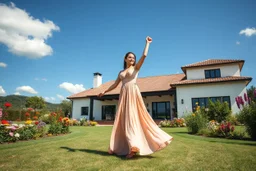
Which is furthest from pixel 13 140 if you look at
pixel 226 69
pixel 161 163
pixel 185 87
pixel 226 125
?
pixel 226 69

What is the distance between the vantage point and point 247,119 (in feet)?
20.3

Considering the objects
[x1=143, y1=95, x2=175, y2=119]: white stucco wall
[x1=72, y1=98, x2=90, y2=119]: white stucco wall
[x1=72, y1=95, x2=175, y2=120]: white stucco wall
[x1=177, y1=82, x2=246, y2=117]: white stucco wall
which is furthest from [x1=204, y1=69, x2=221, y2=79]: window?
[x1=72, y1=98, x2=90, y2=119]: white stucco wall

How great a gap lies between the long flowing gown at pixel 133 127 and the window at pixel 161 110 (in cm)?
1574

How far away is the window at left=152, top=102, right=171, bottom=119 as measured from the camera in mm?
18719

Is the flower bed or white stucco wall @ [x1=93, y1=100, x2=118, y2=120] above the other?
white stucco wall @ [x1=93, y1=100, x2=118, y2=120]

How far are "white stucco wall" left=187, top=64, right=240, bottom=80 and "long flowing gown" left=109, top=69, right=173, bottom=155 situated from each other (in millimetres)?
15209

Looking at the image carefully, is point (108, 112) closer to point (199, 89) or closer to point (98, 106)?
point (98, 106)

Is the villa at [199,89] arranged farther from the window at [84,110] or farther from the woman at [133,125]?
the woman at [133,125]

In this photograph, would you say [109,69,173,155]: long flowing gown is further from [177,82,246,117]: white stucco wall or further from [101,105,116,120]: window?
[101,105,116,120]: window

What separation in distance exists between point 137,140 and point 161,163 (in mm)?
610

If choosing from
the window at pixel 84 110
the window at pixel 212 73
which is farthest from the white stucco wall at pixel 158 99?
the window at pixel 84 110

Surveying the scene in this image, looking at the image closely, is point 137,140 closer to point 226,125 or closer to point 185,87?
point 226,125

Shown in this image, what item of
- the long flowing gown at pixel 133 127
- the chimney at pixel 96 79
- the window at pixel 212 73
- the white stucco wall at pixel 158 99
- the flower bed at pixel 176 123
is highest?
the chimney at pixel 96 79

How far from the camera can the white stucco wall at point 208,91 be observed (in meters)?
14.6
